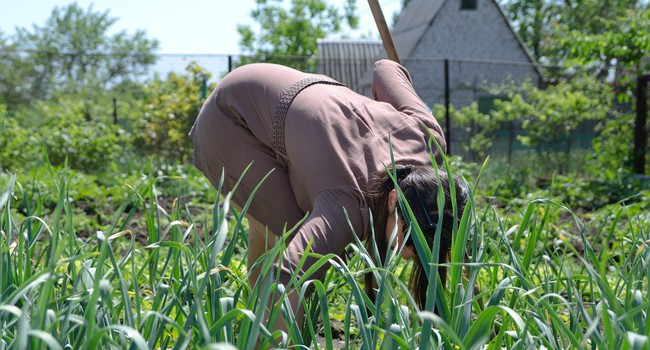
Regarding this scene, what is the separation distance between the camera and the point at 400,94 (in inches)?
95.3

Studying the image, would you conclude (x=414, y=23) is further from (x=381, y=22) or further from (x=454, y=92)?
(x=381, y=22)

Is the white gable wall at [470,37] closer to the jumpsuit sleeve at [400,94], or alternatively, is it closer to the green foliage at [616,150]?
the green foliage at [616,150]

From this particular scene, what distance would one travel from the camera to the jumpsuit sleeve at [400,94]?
231 centimetres

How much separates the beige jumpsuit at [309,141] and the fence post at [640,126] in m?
6.38

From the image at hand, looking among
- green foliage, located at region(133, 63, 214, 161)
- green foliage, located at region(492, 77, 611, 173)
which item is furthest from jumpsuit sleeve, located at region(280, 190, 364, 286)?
green foliage, located at region(492, 77, 611, 173)

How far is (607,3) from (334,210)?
36.6 meters

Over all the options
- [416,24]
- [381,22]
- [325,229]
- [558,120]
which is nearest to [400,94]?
[381,22]

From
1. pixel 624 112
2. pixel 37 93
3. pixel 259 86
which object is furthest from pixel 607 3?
pixel 259 86

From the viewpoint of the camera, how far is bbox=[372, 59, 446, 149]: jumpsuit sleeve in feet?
7.58

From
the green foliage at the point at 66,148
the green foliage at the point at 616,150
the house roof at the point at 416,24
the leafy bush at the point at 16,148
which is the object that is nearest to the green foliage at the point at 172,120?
the green foliage at the point at 66,148

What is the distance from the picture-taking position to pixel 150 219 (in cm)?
173

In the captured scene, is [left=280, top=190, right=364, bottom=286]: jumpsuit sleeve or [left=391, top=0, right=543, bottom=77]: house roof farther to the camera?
[left=391, top=0, right=543, bottom=77]: house roof

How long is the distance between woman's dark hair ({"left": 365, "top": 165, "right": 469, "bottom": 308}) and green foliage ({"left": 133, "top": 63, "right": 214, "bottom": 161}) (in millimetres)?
7206

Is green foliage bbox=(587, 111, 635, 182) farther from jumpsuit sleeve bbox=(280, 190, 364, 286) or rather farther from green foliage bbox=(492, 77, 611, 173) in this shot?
jumpsuit sleeve bbox=(280, 190, 364, 286)
